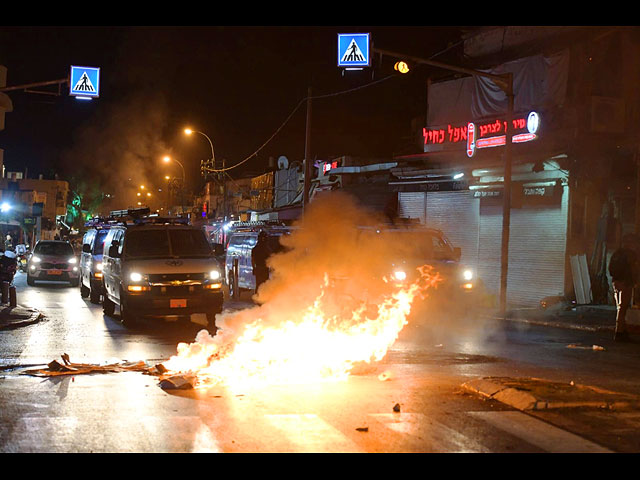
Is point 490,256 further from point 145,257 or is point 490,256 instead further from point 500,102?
point 145,257

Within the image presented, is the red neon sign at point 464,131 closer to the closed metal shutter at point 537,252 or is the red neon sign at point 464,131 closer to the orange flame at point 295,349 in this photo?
the closed metal shutter at point 537,252

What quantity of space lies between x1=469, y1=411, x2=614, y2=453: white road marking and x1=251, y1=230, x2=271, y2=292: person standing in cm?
1321

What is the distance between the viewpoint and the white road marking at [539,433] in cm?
675

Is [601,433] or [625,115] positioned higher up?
[625,115]

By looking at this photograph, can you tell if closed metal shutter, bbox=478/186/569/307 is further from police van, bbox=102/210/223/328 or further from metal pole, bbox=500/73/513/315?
police van, bbox=102/210/223/328

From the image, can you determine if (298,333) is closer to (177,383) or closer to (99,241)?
(177,383)

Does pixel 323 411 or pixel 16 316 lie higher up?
pixel 323 411

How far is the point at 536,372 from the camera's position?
10.8 meters

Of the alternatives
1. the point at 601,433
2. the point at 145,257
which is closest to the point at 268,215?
the point at 145,257

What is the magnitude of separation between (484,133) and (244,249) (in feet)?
28.9

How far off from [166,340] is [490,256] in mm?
14625

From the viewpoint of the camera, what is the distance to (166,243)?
16.7 m

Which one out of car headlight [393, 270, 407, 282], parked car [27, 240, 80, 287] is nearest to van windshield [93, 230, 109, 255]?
parked car [27, 240, 80, 287]

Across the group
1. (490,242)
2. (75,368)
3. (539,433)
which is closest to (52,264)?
(490,242)
